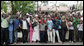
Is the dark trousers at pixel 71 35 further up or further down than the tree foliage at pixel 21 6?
further down

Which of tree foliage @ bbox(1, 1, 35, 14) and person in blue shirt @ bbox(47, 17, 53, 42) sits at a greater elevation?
tree foliage @ bbox(1, 1, 35, 14)

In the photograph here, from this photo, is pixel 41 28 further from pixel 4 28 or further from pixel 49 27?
pixel 4 28

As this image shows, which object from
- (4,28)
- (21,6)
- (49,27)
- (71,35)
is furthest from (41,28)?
(21,6)

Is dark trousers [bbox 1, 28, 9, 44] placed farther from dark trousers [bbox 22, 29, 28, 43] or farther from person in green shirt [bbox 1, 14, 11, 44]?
dark trousers [bbox 22, 29, 28, 43]

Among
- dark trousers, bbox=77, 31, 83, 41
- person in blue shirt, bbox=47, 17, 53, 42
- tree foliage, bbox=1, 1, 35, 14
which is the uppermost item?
tree foliage, bbox=1, 1, 35, 14

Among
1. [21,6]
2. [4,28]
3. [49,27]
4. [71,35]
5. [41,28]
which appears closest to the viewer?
[4,28]

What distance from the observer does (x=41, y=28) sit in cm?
870

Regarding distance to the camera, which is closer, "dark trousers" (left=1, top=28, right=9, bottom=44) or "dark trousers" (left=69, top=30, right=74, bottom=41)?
"dark trousers" (left=1, top=28, right=9, bottom=44)

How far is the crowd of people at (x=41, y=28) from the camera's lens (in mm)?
8359

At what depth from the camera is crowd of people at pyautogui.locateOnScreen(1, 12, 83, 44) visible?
8.36m

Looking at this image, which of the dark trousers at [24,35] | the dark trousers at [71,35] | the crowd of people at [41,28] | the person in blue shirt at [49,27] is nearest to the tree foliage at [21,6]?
the crowd of people at [41,28]

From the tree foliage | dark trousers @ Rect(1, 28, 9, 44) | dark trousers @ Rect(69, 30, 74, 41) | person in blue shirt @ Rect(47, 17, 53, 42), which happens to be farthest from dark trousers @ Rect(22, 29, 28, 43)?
the tree foliage

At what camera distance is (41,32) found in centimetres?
872

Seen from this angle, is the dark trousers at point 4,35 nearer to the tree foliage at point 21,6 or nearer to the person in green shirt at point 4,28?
the person in green shirt at point 4,28
